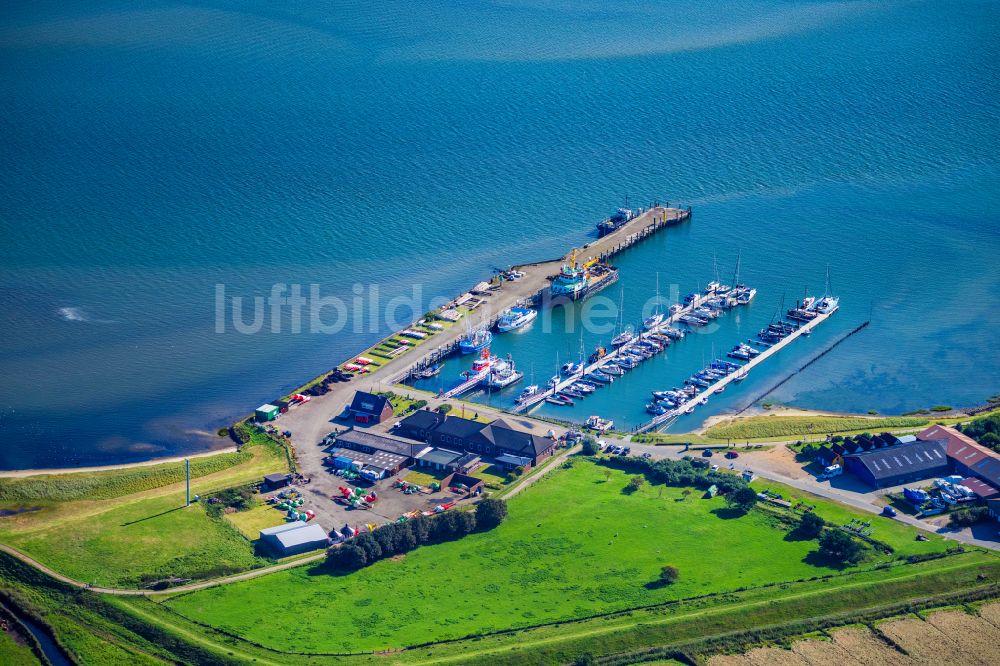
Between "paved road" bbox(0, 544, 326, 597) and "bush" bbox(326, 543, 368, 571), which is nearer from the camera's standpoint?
"paved road" bbox(0, 544, 326, 597)

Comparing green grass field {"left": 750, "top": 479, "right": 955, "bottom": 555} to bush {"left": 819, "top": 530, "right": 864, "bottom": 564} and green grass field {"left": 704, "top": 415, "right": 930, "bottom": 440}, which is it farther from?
green grass field {"left": 704, "top": 415, "right": 930, "bottom": 440}

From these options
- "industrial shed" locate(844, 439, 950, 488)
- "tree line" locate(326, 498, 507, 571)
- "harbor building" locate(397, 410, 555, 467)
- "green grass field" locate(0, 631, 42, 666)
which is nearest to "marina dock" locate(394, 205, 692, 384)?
"harbor building" locate(397, 410, 555, 467)

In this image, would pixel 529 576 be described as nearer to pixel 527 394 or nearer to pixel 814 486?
pixel 814 486

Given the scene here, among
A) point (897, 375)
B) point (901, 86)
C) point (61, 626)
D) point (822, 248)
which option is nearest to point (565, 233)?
point (822, 248)

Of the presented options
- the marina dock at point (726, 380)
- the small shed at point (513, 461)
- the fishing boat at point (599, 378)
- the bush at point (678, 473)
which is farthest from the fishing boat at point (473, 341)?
the bush at point (678, 473)

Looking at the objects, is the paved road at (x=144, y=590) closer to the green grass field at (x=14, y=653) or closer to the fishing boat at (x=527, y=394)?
the green grass field at (x=14, y=653)
